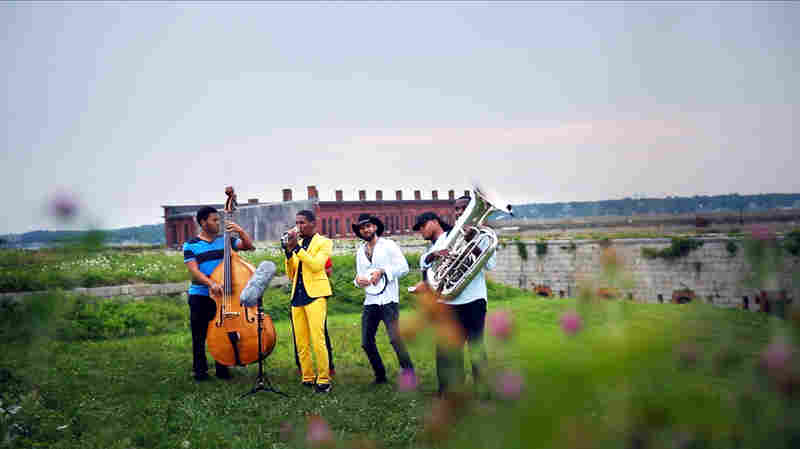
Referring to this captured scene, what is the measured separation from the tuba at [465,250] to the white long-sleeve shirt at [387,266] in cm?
87

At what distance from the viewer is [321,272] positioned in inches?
281

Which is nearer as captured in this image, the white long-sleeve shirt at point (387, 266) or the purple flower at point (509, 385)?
the purple flower at point (509, 385)

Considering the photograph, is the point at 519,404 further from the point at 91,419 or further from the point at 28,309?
the point at 91,419

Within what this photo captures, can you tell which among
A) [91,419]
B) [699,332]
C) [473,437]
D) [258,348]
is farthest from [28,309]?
[258,348]

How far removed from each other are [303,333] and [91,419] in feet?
7.78

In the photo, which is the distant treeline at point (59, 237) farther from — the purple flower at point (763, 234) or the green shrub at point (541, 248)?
the green shrub at point (541, 248)

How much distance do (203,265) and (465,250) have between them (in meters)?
3.50

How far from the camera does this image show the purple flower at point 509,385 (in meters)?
1.40

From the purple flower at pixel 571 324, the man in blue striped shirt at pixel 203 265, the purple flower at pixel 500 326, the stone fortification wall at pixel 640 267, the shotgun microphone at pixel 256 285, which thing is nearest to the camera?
the purple flower at pixel 571 324

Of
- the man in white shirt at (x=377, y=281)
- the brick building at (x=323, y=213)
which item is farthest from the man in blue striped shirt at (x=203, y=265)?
the brick building at (x=323, y=213)

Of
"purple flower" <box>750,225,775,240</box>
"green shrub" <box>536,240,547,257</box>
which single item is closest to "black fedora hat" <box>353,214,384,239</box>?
"purple flower" <box>750,225,775,240</box>

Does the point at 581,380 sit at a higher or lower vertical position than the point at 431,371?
higher

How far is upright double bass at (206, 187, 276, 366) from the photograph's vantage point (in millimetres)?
7219

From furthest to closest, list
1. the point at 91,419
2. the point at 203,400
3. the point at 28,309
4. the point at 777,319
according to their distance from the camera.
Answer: the point at 203,400 < the point at 91,419 < the point at 28,309 < the point at 777,319
